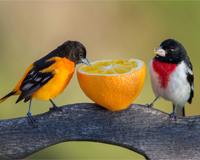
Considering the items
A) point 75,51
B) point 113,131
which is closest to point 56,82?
point 75,51

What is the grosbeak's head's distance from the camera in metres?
1.05

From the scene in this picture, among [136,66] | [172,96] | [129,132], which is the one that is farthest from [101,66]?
[172,96]

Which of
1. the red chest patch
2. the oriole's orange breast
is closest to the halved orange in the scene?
the oriole's orange breast

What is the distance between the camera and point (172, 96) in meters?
1.11

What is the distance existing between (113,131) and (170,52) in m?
0.43

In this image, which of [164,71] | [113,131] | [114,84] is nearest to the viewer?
[114,84]

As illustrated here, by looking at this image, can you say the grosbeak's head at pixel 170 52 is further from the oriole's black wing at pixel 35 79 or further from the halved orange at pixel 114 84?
the oriole's black wing at pixel 35 79

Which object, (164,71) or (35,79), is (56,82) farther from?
(164,71)

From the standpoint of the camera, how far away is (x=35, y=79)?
1.01m

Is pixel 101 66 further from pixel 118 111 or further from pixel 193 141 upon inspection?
pixel 193 141

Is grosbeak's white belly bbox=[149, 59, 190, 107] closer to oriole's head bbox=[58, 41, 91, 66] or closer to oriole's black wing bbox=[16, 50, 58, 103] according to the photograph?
oriole's head bbox=[58, 41, 91, 66]

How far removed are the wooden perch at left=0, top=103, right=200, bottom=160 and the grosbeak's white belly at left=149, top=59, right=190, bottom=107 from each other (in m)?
0.17

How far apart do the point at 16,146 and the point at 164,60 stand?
729mm

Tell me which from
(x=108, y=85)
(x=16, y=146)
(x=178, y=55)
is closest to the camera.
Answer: (x=108, y=85)
